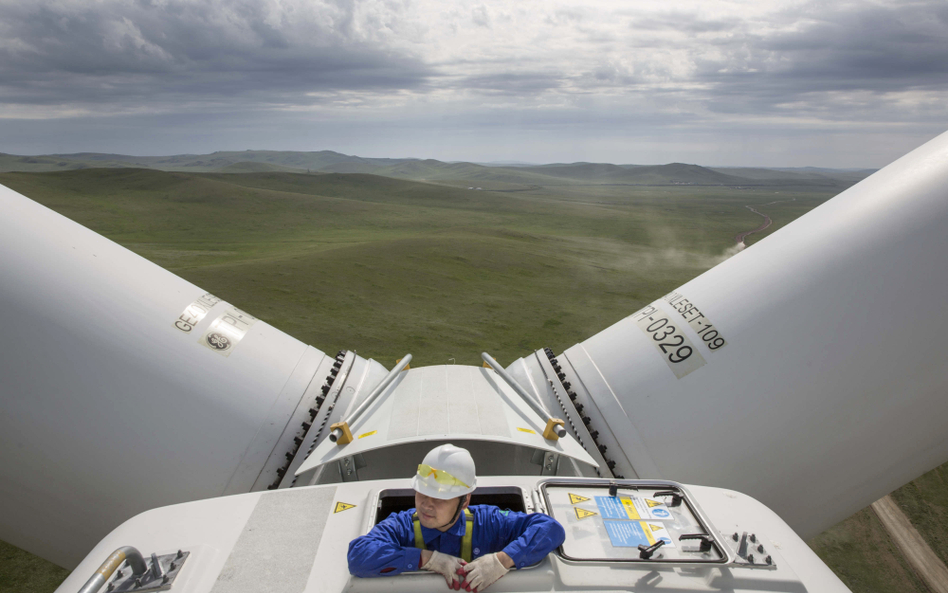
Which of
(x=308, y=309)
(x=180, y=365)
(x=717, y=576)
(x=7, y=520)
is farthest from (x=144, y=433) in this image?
(x=308, y=309)

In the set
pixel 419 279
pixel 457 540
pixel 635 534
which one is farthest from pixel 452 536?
pixel 419 279

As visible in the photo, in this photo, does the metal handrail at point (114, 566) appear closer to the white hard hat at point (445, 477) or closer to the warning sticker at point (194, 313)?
the white hard hat at point (445, 477)

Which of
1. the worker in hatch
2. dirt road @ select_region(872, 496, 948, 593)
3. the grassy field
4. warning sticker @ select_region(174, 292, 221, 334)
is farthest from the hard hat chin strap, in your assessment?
dirt road @ select_region(872, 496, 948, 593)

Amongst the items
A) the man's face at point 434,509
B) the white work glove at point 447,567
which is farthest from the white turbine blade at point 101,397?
the white work glove at point 447,567

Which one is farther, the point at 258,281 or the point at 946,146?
the point at 258,281

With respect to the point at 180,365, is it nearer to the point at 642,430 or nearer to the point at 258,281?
the point at 642,430

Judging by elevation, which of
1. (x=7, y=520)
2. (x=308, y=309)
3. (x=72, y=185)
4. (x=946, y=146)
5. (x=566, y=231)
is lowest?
(x=7, y=520)

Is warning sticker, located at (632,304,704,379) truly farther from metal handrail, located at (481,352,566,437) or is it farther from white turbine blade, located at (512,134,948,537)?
metal handrail, located at (481,352,566,437)
